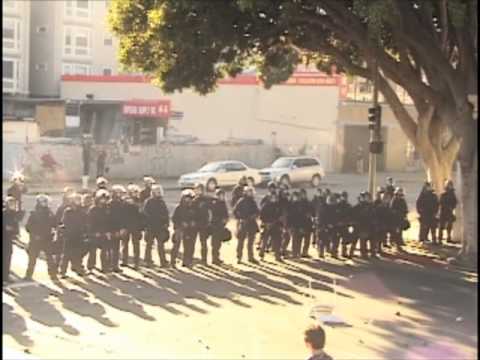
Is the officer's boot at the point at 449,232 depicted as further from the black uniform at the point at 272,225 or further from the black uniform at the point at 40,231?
the black uniform at the point at 40,231

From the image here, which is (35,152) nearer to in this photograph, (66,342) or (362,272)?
(362,272)

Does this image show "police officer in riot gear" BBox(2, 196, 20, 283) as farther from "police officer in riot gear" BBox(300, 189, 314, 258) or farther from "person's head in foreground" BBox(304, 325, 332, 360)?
"person's head in foreground" BBox(304, 325, 332, 360)

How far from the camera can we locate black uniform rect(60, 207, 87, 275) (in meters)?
14.5

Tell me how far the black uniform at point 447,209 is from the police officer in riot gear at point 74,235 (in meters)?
8.95

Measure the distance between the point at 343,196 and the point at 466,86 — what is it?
328 centimetres

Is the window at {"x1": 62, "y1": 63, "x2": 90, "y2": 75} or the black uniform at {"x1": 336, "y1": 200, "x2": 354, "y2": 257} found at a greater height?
the window at {"x1": 62, "y1": 63, "x2": 90, "y2": 75}

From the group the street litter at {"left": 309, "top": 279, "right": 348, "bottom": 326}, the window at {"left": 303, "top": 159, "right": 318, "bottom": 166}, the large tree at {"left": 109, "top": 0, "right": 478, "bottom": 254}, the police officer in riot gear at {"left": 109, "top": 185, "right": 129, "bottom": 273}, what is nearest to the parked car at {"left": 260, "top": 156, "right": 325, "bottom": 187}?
the window at {"left": 303, "top": 159, "right": 318, "bottom": 166}

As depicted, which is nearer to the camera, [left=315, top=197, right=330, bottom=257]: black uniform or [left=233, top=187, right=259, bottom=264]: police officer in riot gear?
[left=233, top=187, right=259, bottom=264]: police officer in riot gear

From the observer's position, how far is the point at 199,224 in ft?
53.0

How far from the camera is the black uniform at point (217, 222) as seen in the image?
16469 millimetres

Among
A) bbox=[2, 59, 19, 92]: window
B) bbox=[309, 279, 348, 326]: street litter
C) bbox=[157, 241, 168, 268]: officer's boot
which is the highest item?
bbox=[2, 59, 19, 92]: window

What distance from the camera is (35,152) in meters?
36.8

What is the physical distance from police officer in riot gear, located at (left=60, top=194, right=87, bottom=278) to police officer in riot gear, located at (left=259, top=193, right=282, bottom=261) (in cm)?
387

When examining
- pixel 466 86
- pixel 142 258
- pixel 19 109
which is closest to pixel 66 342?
pixel 142 258
